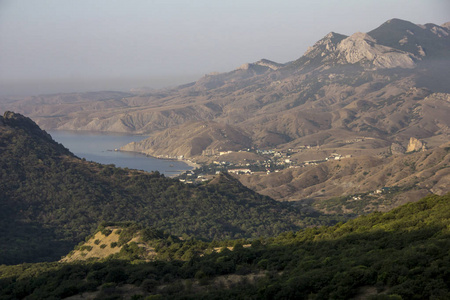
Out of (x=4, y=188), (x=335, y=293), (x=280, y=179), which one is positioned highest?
(x=335, y=293)

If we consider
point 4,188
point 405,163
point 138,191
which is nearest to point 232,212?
point 138,191

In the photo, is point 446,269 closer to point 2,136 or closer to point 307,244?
point 307,244

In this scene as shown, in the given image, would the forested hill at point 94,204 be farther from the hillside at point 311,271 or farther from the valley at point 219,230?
the hillside at point 311,271

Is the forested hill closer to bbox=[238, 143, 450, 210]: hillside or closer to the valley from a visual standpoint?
the valley

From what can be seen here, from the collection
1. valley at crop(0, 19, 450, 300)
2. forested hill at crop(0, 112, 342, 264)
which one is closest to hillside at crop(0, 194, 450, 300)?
valley at crop(0, 19, 450, 300)

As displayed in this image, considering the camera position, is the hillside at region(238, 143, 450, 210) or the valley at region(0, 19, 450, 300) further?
the hillside at region(238, 143, 450, 210)
